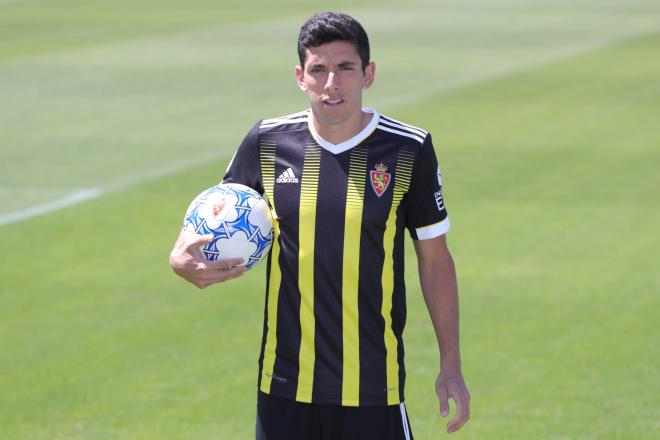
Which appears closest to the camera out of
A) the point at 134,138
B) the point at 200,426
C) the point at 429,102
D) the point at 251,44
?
the point at 200,426

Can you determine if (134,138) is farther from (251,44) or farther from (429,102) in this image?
(251,44)

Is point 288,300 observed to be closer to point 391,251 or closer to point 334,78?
point 391,251

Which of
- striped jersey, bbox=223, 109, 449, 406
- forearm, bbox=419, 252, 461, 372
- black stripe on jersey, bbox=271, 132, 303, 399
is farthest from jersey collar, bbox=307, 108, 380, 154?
forearm, bbox=419, 252, 461, 372

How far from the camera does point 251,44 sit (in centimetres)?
3073

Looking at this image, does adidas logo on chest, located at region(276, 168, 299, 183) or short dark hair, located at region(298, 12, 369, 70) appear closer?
short dark hair, located at region(298, 12, 369, 70)

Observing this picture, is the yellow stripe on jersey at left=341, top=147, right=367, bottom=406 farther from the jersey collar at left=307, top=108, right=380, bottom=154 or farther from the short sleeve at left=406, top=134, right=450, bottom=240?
the short sleeve at left=406, top=134, right=450, bottom=240

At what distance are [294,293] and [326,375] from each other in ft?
1.07

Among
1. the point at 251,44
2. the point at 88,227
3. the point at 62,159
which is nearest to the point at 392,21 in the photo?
the point at 251,44

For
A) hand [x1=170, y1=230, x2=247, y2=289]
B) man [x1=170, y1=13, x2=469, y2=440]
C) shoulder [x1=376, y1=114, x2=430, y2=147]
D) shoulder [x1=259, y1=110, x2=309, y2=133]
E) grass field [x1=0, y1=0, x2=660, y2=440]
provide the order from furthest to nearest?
grass field [x1=0, y1=0, x2=660, y2=440], shoulder [x1=259, y1=110, x2=309, y2=133], shoulder [x1=376, y1=114, x2=430, y2=147], man [x1=170, y1=13, x2=469, y2=440], hand [x1=170, y1=230, x2=247, y2=289]

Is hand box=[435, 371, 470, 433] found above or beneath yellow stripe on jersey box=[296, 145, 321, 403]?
beneath

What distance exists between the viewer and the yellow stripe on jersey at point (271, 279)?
17.4 ft

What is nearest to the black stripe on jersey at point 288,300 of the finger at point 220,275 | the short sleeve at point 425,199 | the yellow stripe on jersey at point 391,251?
the finger at point 220,275

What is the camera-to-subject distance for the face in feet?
16.8

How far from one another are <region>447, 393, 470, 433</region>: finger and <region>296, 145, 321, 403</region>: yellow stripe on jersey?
54cm
